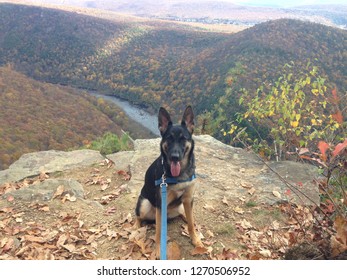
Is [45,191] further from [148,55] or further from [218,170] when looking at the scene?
[148,55]

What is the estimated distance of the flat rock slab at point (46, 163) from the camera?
810 centimetres

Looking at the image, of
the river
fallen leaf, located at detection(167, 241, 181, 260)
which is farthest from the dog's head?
the river

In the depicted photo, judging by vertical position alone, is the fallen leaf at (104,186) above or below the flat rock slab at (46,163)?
above

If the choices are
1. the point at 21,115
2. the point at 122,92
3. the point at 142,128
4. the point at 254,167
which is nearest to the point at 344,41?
the point at 142,128

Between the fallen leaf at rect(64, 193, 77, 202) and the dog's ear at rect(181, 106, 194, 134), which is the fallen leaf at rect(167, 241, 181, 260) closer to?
the dog's ear at rect(181, 106, 194, 134)

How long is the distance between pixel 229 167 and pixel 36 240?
15.8ft

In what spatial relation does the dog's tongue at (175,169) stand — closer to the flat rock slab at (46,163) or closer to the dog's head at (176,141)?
the dog's head at (176,141)

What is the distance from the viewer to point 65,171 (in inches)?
325

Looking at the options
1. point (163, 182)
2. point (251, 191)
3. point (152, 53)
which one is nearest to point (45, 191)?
point (163, 182)

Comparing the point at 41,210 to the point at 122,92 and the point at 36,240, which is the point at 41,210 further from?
the point at 122,92

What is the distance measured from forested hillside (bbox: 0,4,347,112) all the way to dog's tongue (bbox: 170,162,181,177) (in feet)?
120

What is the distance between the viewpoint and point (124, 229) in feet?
17.0

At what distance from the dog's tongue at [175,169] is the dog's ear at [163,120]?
0.54 m

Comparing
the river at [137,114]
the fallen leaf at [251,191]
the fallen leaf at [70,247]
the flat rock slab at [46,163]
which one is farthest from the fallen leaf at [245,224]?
the river at [137,114]
